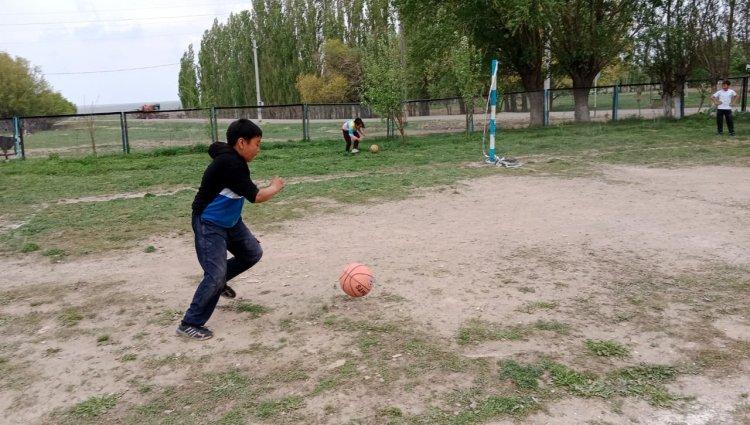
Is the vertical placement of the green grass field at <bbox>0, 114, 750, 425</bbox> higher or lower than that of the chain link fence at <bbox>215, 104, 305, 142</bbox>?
lower

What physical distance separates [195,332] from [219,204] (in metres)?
0.99

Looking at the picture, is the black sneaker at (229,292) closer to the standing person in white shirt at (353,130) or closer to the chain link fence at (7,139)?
the standing person in white shirt at (353,130)

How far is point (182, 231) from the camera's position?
8.16 metres

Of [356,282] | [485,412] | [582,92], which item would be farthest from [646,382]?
[582,92]

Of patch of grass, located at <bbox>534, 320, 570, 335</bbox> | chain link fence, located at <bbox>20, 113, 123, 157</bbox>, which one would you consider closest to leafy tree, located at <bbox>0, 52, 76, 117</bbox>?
chain link fence, located at <bbox>20, 113, 123, 157</bbox>

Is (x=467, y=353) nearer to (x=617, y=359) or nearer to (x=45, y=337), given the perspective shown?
(x=617, y=359)

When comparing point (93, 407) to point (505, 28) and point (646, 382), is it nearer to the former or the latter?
point (646, 382)

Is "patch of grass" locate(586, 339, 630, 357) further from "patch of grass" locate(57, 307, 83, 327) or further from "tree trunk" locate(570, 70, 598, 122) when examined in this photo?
"tree trunk" locate(570, 70, 598, 122)

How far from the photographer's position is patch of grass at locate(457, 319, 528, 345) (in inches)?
165

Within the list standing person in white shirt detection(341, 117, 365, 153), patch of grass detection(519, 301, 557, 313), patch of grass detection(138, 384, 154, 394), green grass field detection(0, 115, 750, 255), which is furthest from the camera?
standing person in white shirt detection(341, 117, 365, 153)

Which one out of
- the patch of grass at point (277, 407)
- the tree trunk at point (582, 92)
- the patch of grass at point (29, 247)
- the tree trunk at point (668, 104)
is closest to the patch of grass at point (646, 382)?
the patch of grass at point (277, 407)

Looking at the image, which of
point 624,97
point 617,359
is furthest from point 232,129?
point 624,97

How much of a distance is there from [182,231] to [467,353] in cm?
539

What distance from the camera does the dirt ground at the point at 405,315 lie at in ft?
11.5
